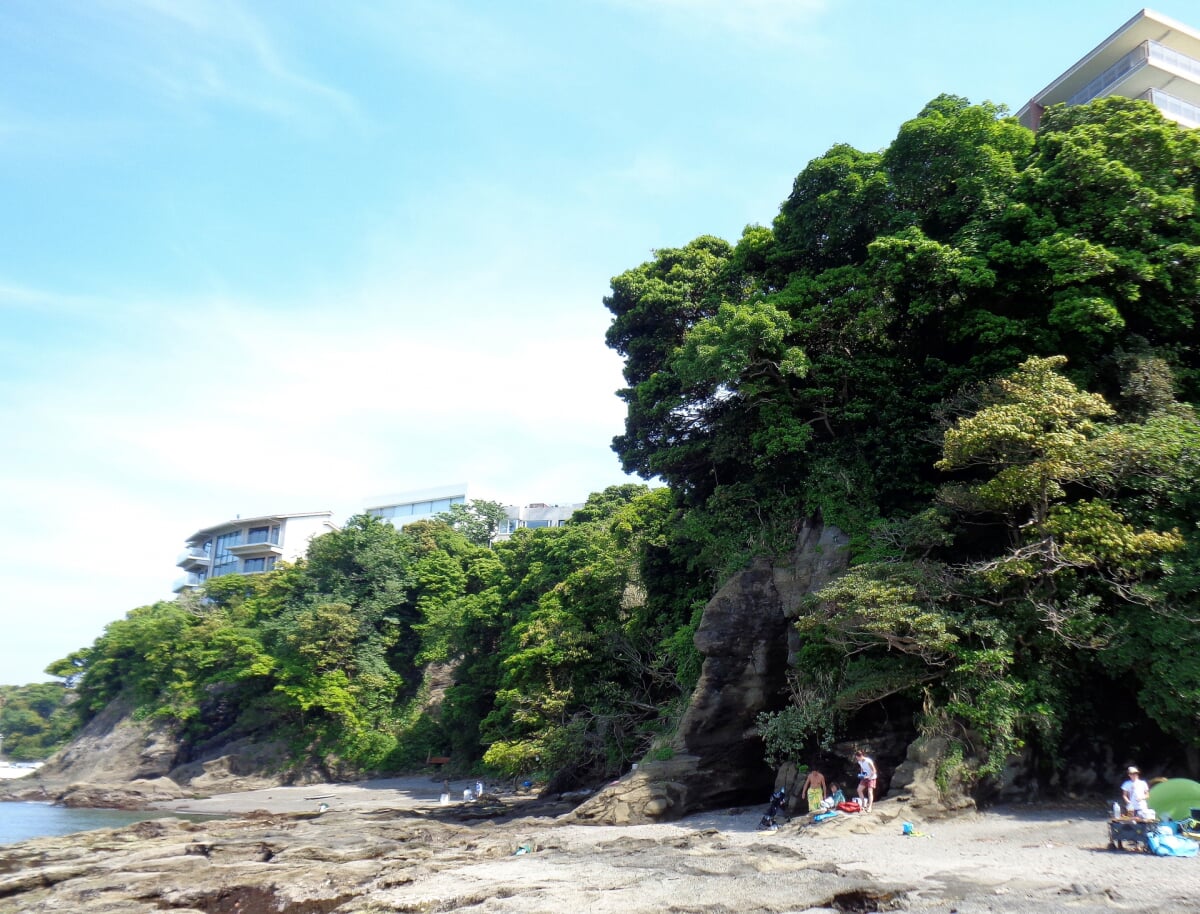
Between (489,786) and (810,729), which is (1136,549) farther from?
(489,786)

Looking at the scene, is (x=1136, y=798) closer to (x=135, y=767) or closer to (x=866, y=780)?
(x=866, y=780)

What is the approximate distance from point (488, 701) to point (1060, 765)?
2740 cm

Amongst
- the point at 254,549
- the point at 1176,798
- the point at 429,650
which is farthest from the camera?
the point at 254,549

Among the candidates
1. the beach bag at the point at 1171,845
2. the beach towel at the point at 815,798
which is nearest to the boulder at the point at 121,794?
the beach towel at the point at 815,798

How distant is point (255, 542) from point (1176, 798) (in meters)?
72.8

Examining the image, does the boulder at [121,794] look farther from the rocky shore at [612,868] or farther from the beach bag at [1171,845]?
the beach bag at [1171,845]

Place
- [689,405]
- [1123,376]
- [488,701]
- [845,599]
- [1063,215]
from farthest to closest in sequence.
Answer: [488,701], [689,405], [1063,215], [1123,376], [845,599]

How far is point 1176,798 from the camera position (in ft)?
35.2

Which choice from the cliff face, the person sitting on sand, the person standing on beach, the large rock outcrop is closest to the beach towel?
the person sitting on sand

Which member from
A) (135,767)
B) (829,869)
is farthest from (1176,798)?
(135,767)

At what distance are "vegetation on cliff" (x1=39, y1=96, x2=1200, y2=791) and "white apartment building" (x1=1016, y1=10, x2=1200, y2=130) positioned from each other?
12350mm

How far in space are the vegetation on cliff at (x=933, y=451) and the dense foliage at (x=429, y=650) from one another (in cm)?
22

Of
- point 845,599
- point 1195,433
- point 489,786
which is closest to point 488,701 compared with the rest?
point 489,786

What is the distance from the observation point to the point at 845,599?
16.3 m
